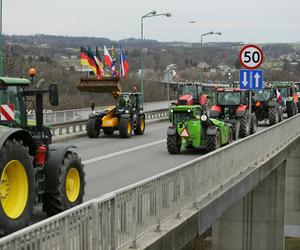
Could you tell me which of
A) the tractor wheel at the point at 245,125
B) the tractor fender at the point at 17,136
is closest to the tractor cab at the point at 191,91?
the tractor wheel at the point at 245,125

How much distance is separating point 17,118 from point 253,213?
18929 mm

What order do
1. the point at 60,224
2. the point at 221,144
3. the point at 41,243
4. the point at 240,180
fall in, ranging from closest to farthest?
the point at 41,243 → the point at 60,224 → the point at 240,180 → the point at 221,144

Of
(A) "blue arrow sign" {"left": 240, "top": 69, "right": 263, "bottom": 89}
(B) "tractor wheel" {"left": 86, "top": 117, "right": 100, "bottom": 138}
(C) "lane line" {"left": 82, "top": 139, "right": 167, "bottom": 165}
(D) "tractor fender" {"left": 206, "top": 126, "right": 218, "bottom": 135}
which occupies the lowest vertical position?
(C) "lane line" {"left": 82, "top": 139, "right": 167, "bottom": 165}

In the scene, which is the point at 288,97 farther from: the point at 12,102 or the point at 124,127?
the point at 12,102

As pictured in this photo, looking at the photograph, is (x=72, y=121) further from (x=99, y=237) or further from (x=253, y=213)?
(x=99, y=237)

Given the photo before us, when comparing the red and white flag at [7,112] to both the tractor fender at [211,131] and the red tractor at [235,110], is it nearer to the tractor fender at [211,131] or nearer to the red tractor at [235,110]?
the tractor fender at [211,131]

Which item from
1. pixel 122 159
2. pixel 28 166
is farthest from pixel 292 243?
pixel 28 166

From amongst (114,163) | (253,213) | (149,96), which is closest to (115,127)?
(253,213)

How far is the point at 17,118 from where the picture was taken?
931 cm

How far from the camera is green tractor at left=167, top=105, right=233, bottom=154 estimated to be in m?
20.3

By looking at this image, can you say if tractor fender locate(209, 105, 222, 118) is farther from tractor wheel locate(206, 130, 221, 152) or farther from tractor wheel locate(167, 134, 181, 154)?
tractor wheel locate(206, 130, 221, 152)

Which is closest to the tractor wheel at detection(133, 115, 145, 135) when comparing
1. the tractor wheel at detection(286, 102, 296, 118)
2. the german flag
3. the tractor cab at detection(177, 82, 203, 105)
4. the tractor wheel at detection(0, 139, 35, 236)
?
the german flag

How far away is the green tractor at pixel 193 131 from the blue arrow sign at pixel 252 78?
340 cm

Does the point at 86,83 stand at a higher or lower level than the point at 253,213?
higher
